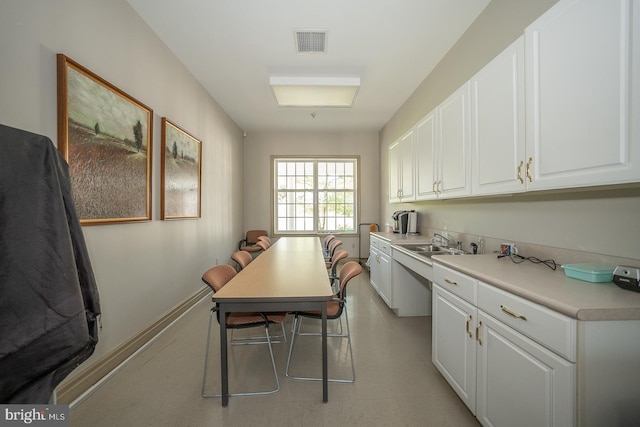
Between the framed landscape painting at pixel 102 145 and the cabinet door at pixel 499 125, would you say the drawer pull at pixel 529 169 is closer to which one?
the cabinet door at pixel 499 125

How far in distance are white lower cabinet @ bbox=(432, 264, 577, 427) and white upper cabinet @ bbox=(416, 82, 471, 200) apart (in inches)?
37.4

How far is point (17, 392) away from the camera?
0.88m

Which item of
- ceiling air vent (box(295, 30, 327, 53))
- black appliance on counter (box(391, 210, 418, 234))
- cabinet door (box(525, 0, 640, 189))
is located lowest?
black appliance on counter (box(391, 210, 418, 234))

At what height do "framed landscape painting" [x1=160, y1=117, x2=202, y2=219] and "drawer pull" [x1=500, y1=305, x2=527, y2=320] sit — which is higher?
"framed landscape painting" [x1=160, y1=117, x2=202, y2=219]

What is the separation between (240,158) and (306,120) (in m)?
1.75

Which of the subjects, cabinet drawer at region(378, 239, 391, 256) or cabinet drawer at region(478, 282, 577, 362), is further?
cabinet drawer at region(378, 239, 391, 256)

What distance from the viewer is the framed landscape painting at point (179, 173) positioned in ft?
9.79

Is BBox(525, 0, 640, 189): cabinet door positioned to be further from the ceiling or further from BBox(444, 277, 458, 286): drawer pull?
the ceiling

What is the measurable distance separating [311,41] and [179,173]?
7.18 feet

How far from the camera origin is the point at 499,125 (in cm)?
186

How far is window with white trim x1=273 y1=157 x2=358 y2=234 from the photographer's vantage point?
650cm

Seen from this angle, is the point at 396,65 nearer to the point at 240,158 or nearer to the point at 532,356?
the point at 532,356

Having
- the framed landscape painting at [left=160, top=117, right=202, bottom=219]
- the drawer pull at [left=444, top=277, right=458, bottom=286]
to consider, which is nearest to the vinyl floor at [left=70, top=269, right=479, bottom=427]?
the drawer pull at [left=444, top=277, right=458, bottom=286]

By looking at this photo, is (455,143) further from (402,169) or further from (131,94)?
(131,94)
